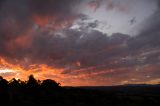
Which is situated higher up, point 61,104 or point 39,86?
point 39,86

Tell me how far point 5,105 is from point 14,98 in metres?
11.6

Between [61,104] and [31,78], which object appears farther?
[31,78]

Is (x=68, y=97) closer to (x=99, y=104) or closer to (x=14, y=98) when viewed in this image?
(x=99, y=104)

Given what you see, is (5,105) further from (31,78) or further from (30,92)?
(31,78)

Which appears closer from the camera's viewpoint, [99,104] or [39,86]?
[99,104]

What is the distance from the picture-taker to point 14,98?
116m

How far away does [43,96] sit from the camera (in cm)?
13638

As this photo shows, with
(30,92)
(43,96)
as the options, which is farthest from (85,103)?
(30,92)

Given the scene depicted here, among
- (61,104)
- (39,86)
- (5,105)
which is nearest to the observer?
(5,105)

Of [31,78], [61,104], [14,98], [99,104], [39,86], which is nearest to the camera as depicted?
[14,98]

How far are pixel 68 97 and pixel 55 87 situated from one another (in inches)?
1120

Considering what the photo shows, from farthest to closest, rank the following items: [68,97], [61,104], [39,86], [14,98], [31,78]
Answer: [31,78] → [39,86] → [68,97] → [61,104] → [14,98]

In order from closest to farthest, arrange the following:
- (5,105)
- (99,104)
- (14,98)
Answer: (5,105) < (14,98) < (99,104)

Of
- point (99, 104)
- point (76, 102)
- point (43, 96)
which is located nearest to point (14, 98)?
point (43, 96)
